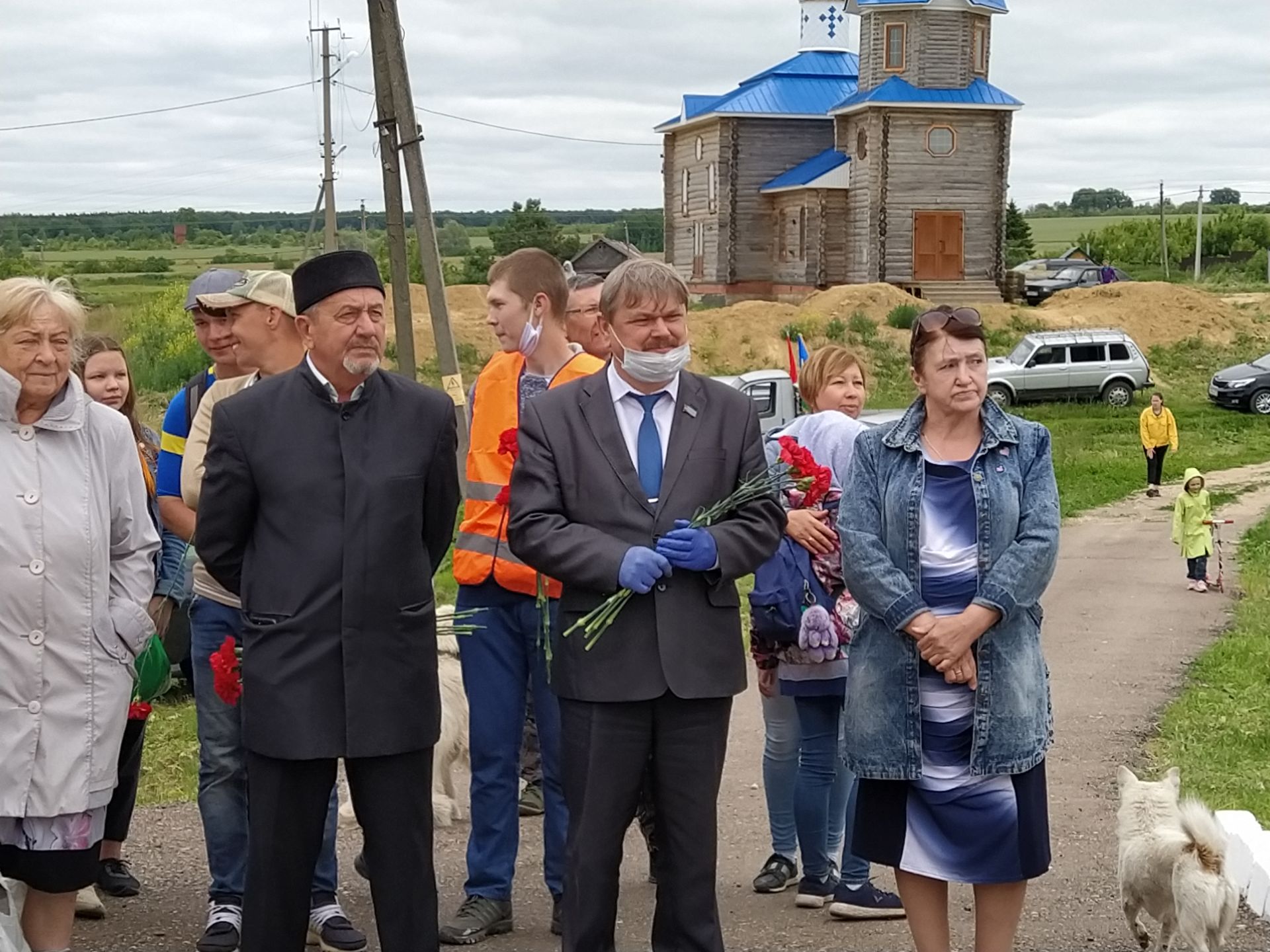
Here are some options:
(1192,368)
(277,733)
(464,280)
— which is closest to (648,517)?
(277,733)

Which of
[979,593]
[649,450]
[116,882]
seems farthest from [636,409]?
[116,882]

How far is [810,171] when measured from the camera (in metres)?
47.5

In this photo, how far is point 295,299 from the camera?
457cm

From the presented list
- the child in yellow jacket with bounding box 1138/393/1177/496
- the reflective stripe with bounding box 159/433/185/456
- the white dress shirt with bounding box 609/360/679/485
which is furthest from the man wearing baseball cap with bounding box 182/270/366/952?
the child in yellow jacket with bounding box 1138/393/1177/496

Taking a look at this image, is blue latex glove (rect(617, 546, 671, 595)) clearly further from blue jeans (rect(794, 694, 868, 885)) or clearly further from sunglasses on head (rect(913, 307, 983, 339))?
blue jeans (rect(794, 694, 868, 885))

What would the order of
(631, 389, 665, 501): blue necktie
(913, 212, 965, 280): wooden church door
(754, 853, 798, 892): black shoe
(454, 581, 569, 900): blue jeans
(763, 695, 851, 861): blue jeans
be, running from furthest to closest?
(913, 212, 965, 280): wooden church door < (754, 853, 798, 892): black shoe < (763, 695, 851, 861): blue jeans < (454, 581, 569, 900): blue jeans < (631, 389, 665, 501): blue necktie

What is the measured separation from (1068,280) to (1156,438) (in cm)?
4331

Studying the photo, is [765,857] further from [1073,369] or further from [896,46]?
[896,46]

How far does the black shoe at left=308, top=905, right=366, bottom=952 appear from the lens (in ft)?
17.1

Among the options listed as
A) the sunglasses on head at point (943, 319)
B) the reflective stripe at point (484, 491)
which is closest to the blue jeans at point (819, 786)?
the reflective stripe at point (484, 491)

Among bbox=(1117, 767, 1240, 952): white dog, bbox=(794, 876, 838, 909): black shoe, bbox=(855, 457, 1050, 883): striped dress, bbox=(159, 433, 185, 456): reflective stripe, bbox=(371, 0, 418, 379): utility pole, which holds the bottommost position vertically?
bbox=(794, 876, 838, 909): black shoe

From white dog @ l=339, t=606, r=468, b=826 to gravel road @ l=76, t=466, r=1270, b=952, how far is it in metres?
0.17

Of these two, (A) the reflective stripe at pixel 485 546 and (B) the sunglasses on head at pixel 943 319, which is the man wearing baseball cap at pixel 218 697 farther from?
(B) the sunglasses on head at pixel 943 319

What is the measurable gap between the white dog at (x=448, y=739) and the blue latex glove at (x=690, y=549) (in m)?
2.37
